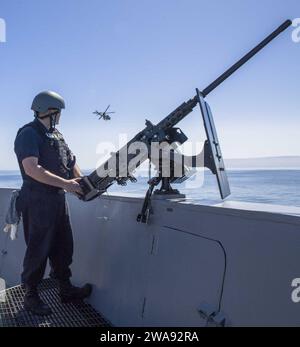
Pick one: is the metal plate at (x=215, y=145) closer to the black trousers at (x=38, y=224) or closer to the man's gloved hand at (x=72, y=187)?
the man's gloved hand at (x=72, y=187)

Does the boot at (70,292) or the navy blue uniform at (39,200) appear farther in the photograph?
the boot at (70,292)

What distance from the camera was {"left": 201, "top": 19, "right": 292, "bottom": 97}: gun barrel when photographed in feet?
10.4

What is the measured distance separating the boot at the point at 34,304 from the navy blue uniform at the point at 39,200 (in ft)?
0.24

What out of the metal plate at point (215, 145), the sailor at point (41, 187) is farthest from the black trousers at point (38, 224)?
the metal plate at point (215, 145)

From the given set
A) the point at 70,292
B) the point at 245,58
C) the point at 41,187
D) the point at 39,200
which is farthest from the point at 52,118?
the point at 245,58

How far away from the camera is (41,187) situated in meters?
3.28

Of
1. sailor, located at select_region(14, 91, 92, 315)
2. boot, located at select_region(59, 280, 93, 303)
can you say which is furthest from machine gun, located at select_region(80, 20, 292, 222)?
boot, located at select_region(59, 280, 93, 303)

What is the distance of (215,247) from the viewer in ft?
7.82

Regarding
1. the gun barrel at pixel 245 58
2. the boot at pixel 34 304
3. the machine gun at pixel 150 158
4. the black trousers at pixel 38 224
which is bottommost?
the boot at pixel 34 304

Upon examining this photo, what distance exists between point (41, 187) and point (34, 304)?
951mm

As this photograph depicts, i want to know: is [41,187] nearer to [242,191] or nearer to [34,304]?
[34,304]

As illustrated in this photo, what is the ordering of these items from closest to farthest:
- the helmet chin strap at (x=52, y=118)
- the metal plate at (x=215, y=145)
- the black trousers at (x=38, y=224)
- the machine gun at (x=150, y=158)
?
the metal plate at (x=215, y=145) < the machine gun at (x=150, y=158) < the black trousers at (x=38, y=224) < the helmet chin strap at (x=52, y=118)

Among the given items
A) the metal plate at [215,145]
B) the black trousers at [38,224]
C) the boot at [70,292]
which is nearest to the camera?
the metal plate at [215,145]

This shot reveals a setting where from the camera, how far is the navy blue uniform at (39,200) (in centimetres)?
324
